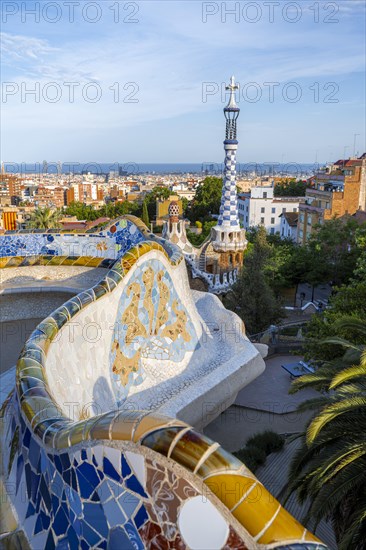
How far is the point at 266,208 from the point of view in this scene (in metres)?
42.4

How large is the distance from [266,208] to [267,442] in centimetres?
3473

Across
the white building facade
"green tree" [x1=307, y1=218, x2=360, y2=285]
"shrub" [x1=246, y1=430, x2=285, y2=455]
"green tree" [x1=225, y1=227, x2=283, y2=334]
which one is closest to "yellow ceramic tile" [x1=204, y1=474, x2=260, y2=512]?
"shrub" [x1=246, y1=430, x2=285, y2=455]

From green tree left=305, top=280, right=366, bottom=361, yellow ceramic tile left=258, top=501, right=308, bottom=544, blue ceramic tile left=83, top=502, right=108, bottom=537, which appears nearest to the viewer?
yellow ceramic tile left=258, top=501, right=308, bottom=544

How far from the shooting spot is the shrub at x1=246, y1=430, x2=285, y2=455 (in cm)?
918

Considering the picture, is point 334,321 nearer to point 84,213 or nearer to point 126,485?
point 126,485

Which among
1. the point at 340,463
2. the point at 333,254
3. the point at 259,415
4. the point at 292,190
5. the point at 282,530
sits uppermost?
the point at 292,190

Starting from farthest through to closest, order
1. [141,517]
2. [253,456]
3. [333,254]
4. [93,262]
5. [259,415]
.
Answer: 1. [333,254]
2. [259,415]
3. [253,456]
4. [93,262]
5. [141,517]

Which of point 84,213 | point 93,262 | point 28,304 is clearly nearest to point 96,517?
point 28,304

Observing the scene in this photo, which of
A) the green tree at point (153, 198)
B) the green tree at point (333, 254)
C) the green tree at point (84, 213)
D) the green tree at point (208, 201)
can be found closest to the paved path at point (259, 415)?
the green tree at point (333, 254)

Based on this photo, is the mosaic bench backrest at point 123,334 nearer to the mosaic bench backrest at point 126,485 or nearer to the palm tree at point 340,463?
the mosaic bench backrest at point 126,485

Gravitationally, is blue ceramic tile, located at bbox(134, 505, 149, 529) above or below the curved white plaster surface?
below

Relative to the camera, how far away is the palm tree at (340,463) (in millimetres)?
4676

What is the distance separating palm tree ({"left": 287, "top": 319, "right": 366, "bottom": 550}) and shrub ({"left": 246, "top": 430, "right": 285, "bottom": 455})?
3444 mm

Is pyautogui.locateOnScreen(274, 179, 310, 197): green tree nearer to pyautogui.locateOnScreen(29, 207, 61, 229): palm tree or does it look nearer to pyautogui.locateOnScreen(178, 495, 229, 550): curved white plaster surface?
pyautogui.locateOnScreen(29, 207, 61, 229): palm tree
